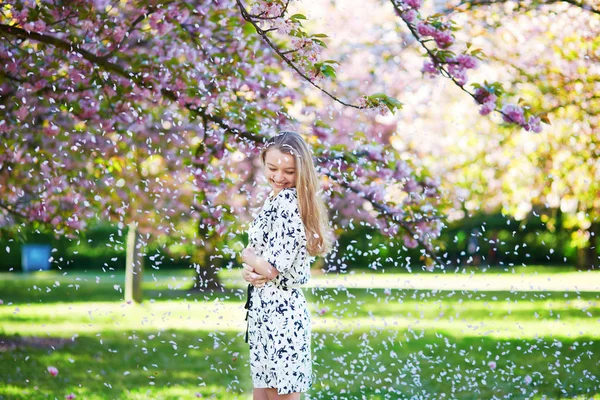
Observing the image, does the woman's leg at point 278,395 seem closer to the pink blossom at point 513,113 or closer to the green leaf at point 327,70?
the green leaf at point 327,70

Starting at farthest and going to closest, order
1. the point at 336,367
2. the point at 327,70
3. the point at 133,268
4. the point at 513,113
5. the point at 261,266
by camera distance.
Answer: the point at 133,268 → the point at 336,367 → the point at 513,113 → the point at 327,70 → the point at 261,266

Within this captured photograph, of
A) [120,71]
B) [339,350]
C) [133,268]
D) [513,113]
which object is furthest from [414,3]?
[133,268]

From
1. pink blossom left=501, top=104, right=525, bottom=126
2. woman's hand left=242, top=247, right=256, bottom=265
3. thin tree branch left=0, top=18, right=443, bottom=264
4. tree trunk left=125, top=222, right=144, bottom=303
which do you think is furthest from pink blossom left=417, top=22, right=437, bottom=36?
tree trunk left=125, top=222, right=144, bottom=303

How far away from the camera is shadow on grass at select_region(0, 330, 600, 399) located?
5.38 meters

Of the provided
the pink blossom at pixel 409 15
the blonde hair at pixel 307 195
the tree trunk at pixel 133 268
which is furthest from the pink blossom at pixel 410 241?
the tree trunk at pixel 133 268

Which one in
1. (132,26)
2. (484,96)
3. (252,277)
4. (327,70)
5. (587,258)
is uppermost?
(132,26)

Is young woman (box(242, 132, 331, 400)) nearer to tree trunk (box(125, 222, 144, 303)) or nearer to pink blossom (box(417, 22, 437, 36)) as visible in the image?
pink blossom (box(417, 22, 437, 36))

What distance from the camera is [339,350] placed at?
7578 millimetres

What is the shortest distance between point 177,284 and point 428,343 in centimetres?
919

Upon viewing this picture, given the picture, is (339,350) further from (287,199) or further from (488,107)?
(287,199)

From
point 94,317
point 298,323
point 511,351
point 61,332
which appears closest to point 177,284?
point 94,317

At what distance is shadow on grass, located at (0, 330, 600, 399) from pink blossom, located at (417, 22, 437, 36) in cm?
230

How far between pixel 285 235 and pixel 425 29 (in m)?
1.69

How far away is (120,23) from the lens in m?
6.00
